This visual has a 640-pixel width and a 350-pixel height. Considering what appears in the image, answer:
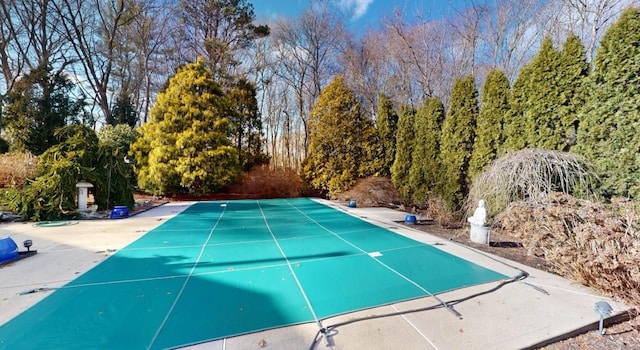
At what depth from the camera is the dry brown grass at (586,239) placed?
99.0 inches

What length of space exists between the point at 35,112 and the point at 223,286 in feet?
43.5

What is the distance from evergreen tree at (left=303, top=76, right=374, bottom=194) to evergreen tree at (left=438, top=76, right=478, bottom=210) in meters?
3.68

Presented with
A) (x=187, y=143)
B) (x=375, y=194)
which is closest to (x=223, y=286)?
(x=375, y=194)

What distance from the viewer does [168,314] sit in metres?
2.27

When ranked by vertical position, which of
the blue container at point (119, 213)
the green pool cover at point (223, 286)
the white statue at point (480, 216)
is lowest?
the green pool cover at point (223, 286)

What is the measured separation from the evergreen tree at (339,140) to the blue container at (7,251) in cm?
872

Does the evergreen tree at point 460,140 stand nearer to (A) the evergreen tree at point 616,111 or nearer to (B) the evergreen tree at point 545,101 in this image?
(B) the evergreen tree at point 545,101

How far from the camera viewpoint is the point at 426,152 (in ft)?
28.2

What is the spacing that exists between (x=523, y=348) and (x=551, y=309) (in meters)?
0.83

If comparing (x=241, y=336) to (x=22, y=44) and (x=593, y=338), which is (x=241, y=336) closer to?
(x=593, y=338)

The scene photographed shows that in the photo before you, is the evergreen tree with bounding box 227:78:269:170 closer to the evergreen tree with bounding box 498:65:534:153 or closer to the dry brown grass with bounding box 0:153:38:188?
the dry brown grass with bounding box 0:153:38:188

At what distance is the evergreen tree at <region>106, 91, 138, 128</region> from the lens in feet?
49.3

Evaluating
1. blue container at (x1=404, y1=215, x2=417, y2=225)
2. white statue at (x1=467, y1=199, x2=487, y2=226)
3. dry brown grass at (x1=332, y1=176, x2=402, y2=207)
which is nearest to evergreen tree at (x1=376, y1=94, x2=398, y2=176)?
dry brown grass at (x1=332, y1=176, x2=402, y2=207)

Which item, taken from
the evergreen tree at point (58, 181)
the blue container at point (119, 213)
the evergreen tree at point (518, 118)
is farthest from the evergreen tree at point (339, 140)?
the evergreen tree at point (58, 181)
